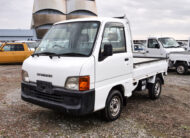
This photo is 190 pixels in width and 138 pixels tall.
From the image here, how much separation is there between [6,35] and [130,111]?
65.7 metres

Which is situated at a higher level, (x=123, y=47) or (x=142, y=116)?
(x=123, y=47)

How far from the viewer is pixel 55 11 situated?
219ft

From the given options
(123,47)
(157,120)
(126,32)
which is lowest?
(157,120)

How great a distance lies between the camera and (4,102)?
5801mm

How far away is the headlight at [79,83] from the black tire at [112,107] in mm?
761

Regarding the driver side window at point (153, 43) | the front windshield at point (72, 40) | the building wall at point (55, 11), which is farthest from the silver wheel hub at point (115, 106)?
the building wall at point (55, 11)

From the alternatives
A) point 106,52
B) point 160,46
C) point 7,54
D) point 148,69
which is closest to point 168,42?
point 160,46

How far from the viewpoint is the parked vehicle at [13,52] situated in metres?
14.5

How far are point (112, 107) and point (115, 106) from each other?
0.41 feet

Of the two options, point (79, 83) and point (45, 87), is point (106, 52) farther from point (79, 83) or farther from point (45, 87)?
point (45, 87)

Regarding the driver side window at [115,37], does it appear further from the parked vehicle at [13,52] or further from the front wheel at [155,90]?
the parked vehicle at [13,52]

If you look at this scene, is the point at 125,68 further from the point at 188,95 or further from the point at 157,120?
the point at 188,95

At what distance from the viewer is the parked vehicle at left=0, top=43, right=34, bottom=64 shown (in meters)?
14.5

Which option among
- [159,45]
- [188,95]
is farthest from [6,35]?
[188,95]
